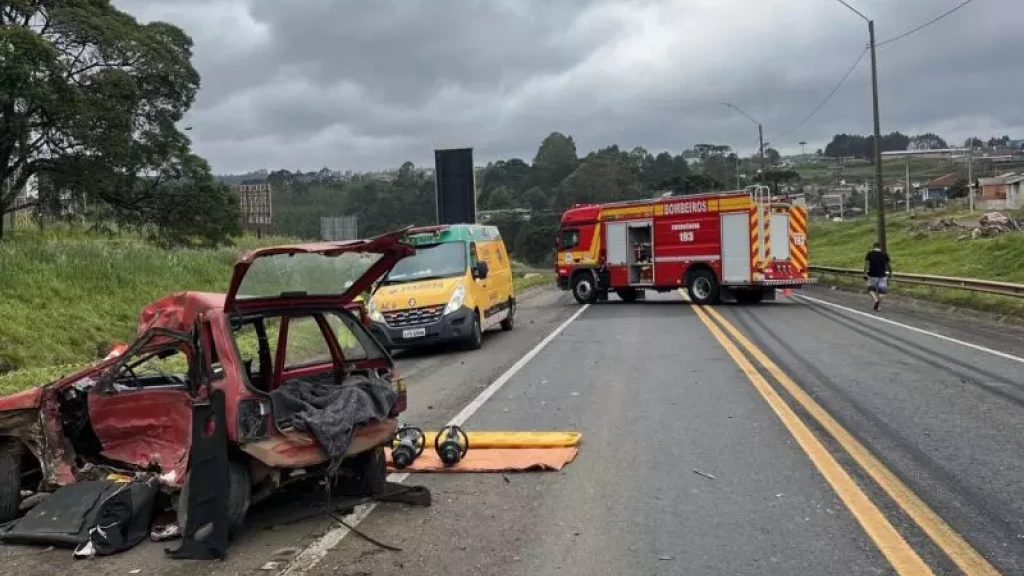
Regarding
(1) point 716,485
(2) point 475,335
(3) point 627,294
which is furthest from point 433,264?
(3) point 627,294

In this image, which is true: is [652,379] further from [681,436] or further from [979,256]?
[979,256]

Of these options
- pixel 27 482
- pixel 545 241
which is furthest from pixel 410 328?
pixel 545 241

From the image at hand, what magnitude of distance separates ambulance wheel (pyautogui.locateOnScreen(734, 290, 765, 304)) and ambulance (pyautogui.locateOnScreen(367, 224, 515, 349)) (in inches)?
480

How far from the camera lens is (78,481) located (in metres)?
5.88

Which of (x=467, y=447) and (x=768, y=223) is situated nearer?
(x=467, y=447)

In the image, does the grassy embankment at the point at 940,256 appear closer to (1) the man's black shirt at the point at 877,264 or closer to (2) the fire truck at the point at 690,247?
(1) the man's black shirt at the point at 877,264

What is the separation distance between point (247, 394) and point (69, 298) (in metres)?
14.9

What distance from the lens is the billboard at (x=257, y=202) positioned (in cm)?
4231

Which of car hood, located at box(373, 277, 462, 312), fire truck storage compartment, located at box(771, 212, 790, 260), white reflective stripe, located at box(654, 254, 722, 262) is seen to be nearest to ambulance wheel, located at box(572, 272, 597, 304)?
white reflective stripe, located at box(654, 254, 722, 262)

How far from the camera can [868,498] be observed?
18.4 ft

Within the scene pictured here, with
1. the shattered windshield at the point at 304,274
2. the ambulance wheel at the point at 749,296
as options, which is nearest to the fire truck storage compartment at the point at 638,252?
the ambulance wheel at the point at 749,296

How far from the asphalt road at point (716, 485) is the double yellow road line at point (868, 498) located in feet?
0.06

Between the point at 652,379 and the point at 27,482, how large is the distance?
287 inches

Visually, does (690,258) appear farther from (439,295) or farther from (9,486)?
(9,486)
